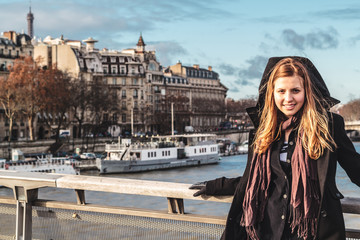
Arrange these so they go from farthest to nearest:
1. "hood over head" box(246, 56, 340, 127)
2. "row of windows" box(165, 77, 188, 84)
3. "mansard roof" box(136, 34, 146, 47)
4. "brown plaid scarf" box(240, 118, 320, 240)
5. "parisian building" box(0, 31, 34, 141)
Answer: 1. "row of windows" box(165, 77, 188, 84)
2. "mansard roof" box(136, 34, 146, 47)
3. "parisian building" box(0, 31, 34, 141)
4. "hood over head" box(246, 56, 340, 127)
5. "brown plaid scarf" box(240, 118, 320, 240)

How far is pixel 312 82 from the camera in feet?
10.3

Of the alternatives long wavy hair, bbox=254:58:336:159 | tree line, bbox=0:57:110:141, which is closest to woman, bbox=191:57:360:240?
long wavy hair, bbox=254:58:336:159

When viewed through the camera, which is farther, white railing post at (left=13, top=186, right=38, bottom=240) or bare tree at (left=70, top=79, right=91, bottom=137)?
bare tree at (left=70, top=79, right=91, bottom=137)

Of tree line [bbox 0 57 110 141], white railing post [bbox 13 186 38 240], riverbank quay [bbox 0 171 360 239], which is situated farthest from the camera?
tree line [bbox 0 57 110 141]

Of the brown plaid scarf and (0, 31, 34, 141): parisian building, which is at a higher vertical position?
(0, 31, 34, 141): parisian building

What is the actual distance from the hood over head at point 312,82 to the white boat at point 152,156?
39.4m

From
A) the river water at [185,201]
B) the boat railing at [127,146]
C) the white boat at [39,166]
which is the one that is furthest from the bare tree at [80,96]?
the white boat at [39,166]

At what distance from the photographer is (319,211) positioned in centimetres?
299

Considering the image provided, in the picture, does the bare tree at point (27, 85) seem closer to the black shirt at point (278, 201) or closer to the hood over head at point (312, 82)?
the hood over head at point (312, 82)

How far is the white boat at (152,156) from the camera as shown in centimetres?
4322

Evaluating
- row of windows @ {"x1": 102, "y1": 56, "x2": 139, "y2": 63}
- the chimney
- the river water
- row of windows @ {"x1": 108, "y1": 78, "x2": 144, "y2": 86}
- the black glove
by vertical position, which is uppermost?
the chimney

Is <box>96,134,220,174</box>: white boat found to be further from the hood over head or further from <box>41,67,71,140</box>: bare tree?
the hood over head

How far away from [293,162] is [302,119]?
23 centimetres

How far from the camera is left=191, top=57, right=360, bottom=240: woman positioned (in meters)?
3.04
